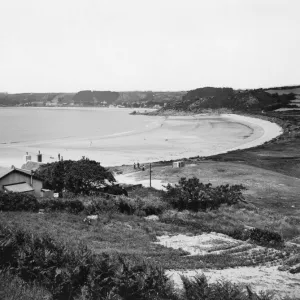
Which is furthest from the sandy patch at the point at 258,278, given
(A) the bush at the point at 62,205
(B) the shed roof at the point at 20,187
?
(B) the shed roof at the point at 20,187

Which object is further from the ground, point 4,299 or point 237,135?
point 4,299

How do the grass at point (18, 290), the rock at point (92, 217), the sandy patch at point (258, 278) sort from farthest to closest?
1. the rock at point (92, 217)
2. the sandy patch at point (258, 278)
3. the grass at point (18, 290)

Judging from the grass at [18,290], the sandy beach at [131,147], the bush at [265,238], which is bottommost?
the sandy beach at [131,147]

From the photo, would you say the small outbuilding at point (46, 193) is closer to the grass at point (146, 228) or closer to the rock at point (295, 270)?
the grass at point (146, 228)

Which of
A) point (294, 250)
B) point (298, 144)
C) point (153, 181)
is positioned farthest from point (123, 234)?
point (298, 144)

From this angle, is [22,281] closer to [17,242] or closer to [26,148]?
[17,242]

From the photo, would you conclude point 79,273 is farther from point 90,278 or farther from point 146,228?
point 146,228

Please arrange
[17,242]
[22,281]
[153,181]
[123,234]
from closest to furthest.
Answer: [22,281] < [17,242] < [123,234] < [153,181]
